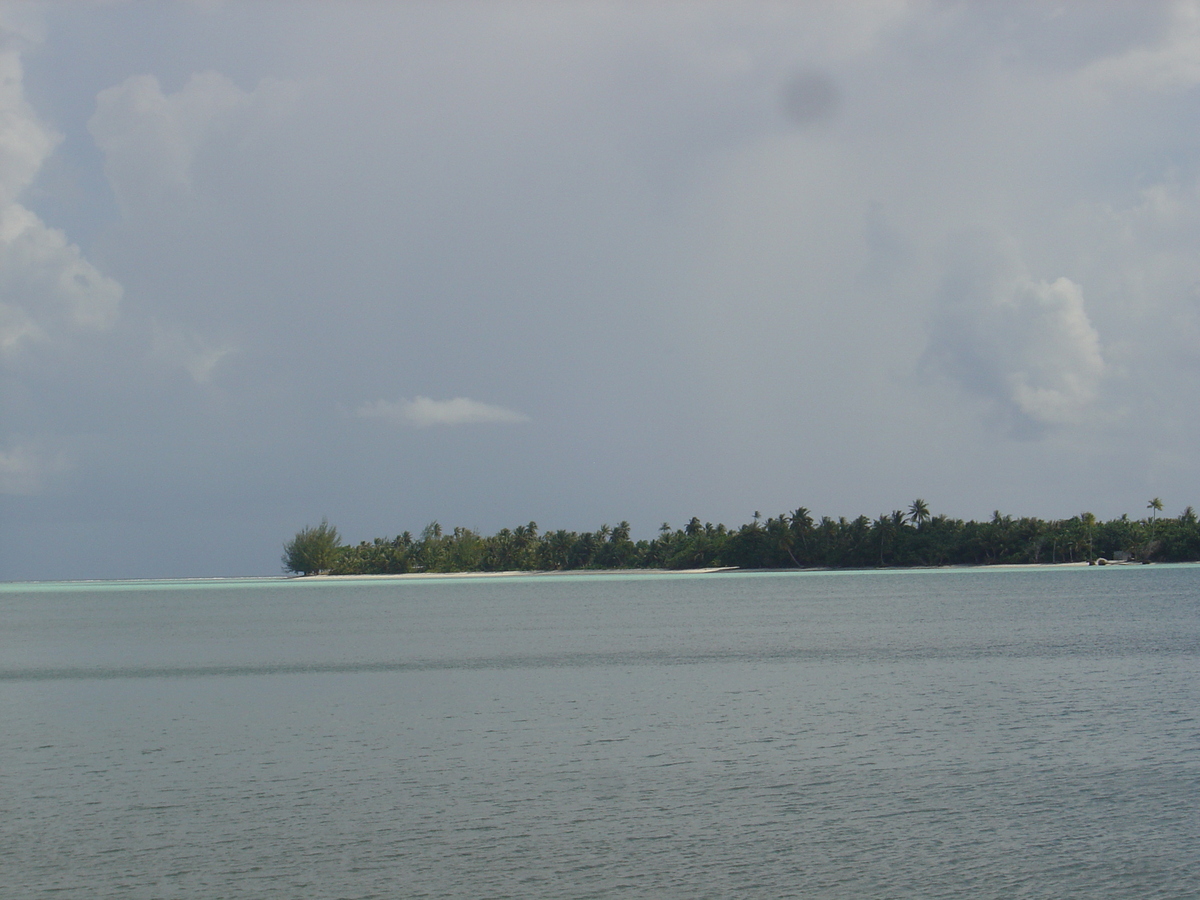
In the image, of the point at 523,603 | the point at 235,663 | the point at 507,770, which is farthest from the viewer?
the point at 523,603

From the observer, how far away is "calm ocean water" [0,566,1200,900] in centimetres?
1580

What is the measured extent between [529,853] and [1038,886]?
7223 mm

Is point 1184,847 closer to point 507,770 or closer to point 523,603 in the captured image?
point 507,770

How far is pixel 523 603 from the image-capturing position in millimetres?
126062

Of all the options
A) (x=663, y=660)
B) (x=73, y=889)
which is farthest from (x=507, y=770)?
(x=663, y=660)

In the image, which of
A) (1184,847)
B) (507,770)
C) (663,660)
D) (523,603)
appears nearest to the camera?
(1184,847)

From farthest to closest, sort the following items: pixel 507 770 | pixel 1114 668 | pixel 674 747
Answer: pixel 1114 668 < pixel 674 747 < pixel 507 770

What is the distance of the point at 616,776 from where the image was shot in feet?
73.7

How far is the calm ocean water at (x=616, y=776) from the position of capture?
Answer: 15.8 m

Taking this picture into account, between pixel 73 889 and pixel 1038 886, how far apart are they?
1318cm

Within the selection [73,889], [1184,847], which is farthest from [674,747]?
[73,889]

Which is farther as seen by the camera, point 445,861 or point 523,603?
point 523,603

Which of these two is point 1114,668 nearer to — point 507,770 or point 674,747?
point 674,747

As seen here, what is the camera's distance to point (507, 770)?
23.2 meters
